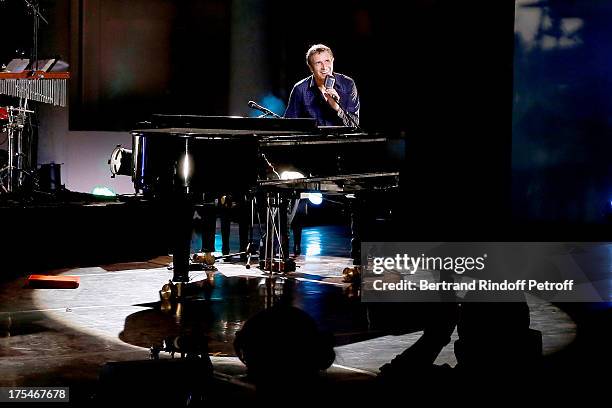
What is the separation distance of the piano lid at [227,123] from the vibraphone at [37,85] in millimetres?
5218

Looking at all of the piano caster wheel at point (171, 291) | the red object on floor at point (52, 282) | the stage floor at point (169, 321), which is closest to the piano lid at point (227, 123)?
the piano caster wheel at point (171, 291)

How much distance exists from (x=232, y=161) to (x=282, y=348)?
9.39ft

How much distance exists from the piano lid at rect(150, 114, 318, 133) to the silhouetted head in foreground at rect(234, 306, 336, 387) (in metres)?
2.67

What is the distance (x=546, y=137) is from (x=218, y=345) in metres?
6.98

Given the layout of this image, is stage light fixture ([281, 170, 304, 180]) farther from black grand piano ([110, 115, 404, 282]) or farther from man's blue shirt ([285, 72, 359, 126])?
man's blue shirt ([285, 72, 359, 126])

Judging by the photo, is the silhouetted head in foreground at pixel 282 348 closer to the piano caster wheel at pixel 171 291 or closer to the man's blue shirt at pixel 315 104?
the piano caster wheel at pixel 171 291

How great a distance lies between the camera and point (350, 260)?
24.4 feet

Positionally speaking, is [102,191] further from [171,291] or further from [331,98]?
[171,291]

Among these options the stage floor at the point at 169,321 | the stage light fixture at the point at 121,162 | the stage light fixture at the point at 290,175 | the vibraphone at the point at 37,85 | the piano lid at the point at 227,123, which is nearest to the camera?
the stage floor at the point at 169,321

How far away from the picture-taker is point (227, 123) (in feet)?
16.4

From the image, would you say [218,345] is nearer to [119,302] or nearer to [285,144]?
[119,302]

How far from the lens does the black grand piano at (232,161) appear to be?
4938 mm

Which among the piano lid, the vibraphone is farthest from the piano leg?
the vibraphone

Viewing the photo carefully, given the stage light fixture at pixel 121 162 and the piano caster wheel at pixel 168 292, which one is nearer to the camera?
the piano caster wheel at pixel 168 292
